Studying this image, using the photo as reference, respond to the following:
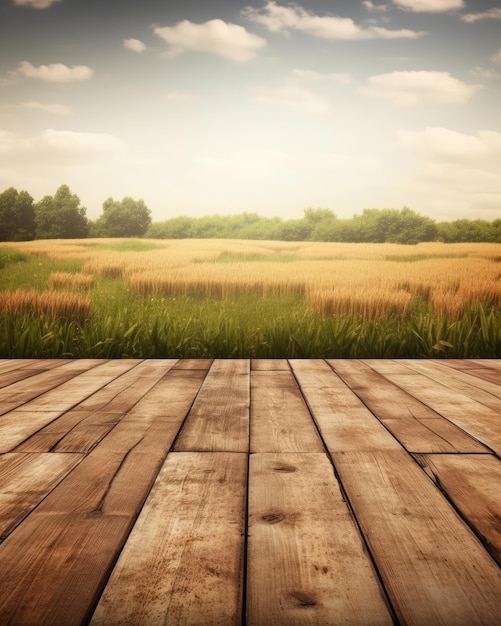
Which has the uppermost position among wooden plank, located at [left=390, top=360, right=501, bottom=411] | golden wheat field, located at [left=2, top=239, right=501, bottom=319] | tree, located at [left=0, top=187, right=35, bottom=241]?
tree, located at [left=0, top=187, right=35, bottom=241]

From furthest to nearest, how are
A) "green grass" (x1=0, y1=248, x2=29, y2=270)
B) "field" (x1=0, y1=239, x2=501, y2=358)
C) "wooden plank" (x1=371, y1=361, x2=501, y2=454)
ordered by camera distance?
"green grass" (x1=0, y1=248, x2=29, y2=270)
"field" (x1=0, y1=239, x2=501, y2=358)
"wooden plank" (x1=371, y1=361, x2=501, y2=454)

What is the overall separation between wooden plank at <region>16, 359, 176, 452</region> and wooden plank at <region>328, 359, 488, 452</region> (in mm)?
750

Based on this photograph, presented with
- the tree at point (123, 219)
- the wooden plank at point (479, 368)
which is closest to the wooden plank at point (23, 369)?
the wooden plank at point (479, 368)

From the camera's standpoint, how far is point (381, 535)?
72 centimetres

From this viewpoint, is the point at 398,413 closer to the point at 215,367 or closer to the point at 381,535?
the point at 381,535

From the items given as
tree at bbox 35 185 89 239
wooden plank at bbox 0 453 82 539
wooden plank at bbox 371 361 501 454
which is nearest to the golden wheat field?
tree at bbox 35 185 89 239

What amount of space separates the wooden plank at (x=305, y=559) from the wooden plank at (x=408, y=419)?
1.11 feet

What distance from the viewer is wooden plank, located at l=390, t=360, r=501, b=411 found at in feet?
5.29

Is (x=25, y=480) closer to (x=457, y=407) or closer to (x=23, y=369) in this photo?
(x=457, y=407)

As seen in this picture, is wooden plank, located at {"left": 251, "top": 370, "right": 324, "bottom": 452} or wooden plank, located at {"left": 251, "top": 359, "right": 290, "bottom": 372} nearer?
wooden plank, located at {"left": 251, "top": 370, "right": 324, "bottom": 452}

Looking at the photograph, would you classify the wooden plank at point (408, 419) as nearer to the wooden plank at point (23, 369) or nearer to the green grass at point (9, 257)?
the wooden plank at point (23, 369)

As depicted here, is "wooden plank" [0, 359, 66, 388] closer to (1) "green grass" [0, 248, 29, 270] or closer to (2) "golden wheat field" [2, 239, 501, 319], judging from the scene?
(2) "golden wheat field" [2, 239, 501, 319]

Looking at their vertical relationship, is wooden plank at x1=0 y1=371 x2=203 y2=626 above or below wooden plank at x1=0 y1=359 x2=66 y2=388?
above

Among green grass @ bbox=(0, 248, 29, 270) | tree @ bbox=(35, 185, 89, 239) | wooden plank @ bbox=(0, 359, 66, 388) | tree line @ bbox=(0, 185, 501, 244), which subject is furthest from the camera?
tree @ bbox=(35, 185, 89, 239)
